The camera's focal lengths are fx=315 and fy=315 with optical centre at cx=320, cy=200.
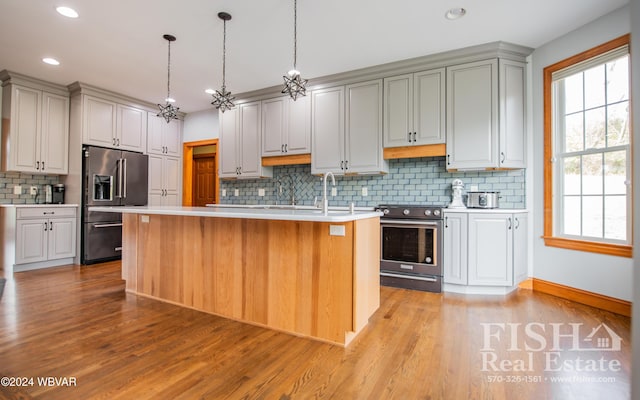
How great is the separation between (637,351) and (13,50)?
557 cm

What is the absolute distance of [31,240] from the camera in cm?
423

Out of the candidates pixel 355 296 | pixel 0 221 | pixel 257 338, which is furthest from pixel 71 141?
pixel 355 296

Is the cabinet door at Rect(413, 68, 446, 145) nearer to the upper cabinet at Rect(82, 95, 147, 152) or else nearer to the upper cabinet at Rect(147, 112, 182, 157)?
the upper cabinet at Rect(147, 112, 182, 157)

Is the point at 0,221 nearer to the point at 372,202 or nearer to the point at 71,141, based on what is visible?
the point at 71,141

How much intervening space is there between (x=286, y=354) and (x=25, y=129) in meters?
4.90

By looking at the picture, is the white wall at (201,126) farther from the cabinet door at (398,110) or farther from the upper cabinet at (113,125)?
the cabinet door at (398,110)

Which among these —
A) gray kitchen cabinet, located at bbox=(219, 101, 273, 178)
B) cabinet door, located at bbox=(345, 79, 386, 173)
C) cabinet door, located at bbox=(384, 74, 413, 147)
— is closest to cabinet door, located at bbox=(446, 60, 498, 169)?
cabinet door, located at bbox=(384, 74, 413, 147)

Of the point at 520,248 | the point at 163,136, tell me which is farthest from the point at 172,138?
the point at 520,248

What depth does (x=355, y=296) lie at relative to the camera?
207 centimetres

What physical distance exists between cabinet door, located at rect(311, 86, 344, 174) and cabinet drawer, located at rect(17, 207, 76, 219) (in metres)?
3.59

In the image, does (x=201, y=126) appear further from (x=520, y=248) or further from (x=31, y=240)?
(x=520, y=248)

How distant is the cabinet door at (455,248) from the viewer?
3.32m

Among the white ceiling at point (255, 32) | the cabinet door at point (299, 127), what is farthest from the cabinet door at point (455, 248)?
the cabinet door at point (299, 127)

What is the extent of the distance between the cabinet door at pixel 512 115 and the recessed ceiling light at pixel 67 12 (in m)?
4.19
